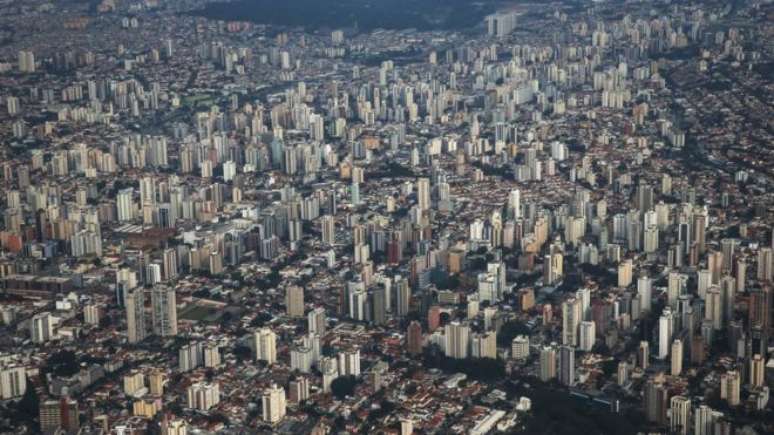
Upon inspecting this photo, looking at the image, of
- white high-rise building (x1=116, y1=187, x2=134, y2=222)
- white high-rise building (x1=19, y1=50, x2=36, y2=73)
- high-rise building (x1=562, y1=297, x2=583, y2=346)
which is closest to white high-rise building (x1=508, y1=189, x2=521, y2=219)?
high-rise building (x1=562, y1=297, x2=583, y2=346)

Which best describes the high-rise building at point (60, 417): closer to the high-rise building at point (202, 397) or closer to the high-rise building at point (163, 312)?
the high-rise building at point (202, 397)

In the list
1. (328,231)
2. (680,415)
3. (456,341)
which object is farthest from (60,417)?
(328,231)

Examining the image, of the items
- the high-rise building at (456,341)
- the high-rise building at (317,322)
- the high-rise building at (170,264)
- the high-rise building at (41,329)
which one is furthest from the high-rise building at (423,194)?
the high-rise building at (41,329)

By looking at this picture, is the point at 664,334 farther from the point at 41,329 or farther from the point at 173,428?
the point at 41,329

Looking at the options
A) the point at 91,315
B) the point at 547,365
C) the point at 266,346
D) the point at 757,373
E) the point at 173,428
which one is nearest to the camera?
the point at 173,428

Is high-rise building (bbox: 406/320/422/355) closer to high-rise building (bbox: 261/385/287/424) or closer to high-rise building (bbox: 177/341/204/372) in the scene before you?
high-rise building (bbox: 261/385/287/424)

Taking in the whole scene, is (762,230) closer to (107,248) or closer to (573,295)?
(573,295)

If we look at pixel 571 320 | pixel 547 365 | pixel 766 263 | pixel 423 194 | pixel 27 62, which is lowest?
pixel 547 365
